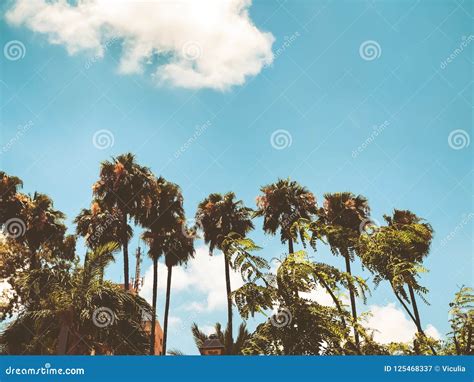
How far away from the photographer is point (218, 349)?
19797 millimetres

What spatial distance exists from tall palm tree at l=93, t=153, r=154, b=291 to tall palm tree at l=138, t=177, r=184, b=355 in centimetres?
74

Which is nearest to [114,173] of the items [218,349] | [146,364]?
[218,349]

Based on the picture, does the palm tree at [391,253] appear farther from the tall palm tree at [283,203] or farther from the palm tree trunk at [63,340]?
the tall palm tree at [283,203]

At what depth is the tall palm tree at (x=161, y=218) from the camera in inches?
1093

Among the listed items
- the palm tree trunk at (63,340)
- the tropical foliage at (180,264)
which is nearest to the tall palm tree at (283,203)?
the tropical foliage at (180,264)

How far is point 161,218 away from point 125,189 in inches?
139

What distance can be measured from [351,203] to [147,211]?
12462 mm

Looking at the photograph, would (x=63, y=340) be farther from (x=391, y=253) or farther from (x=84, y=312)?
(x=391, y=253)

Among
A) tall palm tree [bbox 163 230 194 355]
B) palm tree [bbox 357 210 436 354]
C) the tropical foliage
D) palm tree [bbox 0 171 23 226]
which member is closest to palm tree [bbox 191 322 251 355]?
the tropical foliage

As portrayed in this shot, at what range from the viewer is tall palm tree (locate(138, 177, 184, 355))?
1093 inches

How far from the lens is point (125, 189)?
25484 mm

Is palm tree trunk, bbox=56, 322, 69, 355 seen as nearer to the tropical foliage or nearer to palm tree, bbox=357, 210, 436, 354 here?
the tropical foliage

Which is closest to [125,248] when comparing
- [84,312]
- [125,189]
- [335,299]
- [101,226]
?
[101,226]

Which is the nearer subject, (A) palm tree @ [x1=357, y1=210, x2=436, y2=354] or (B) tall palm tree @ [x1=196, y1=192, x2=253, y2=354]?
(A) palm tree @ [x1=357, y1=210, x2=436, y2=354]
